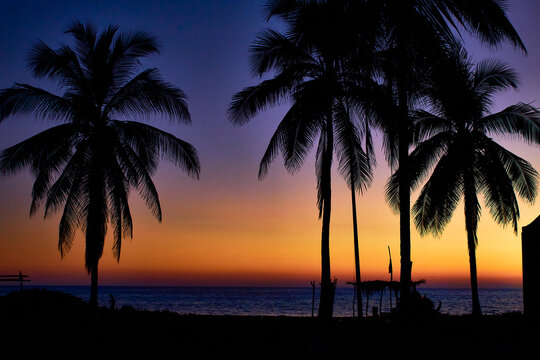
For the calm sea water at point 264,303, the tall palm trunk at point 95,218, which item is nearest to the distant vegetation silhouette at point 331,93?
the tall palm trunk at point 95,218

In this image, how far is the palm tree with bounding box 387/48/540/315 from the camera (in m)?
18.2

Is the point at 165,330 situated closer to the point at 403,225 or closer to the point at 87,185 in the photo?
the point at 87,185

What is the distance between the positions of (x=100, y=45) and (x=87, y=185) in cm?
473

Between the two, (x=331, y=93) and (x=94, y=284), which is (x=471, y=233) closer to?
(x=331, y=93)

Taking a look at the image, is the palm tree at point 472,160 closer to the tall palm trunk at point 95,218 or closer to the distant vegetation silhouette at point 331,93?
the distant vegetation silhouette at point 331,93

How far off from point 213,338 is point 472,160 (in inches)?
454

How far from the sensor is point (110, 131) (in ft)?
52.0

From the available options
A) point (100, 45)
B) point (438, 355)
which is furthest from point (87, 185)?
point (438, 355)

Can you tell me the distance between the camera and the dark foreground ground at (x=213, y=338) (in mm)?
10086

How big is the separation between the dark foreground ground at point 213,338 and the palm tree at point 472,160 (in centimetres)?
487

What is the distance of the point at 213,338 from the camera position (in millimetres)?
12562

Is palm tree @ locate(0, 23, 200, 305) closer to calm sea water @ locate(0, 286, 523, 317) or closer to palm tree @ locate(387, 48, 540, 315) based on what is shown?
palm tree @ locate(387, 48, 540, 315)

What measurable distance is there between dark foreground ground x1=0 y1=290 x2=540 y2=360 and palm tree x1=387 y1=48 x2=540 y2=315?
4872mm

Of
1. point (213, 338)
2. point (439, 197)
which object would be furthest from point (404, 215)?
point (439, 197)
